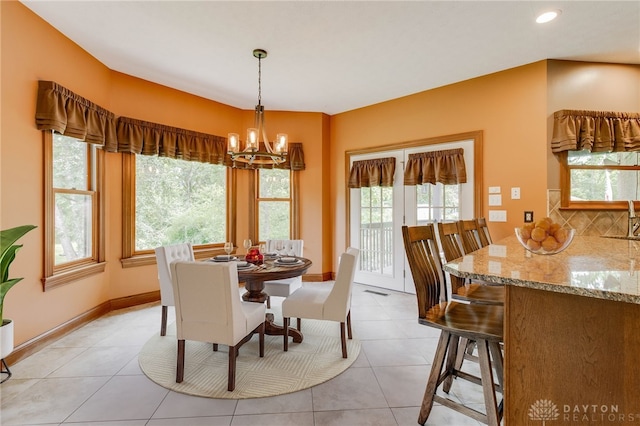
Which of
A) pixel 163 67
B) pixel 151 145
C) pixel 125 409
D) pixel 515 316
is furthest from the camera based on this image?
pixel 151 145

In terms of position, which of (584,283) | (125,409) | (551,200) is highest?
(551,200)

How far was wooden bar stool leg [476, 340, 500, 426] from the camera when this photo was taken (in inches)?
57.2

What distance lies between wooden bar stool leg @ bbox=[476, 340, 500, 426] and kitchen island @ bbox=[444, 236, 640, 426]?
207 mm

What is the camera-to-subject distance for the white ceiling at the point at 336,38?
248 cm

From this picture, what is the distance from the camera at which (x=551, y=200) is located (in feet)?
10.8

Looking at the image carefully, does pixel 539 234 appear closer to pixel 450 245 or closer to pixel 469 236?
pixel 450 245

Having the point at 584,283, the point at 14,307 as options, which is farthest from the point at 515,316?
the point at 14,307

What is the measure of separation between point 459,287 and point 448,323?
1.68ft

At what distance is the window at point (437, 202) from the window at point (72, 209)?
3982mm

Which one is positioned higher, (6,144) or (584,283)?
(6,144)

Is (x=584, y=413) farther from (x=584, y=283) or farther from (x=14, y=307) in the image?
(x=14, y=307)

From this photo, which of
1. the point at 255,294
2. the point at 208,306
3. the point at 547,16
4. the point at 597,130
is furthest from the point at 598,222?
the point at 208,306

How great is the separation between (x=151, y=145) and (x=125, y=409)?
297cm

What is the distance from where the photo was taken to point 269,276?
251 cm
